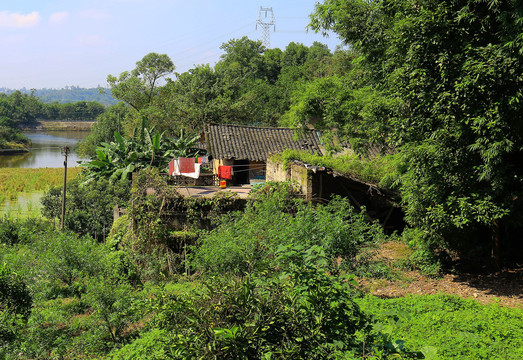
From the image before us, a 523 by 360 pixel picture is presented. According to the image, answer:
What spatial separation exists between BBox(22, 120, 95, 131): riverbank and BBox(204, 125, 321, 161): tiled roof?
84.3m

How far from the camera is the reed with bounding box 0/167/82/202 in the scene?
31.8m

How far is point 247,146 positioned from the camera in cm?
2130

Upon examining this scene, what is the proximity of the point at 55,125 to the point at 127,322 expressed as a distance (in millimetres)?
104821

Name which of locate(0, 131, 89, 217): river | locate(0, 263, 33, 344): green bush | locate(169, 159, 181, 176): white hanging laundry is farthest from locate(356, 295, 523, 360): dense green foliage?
locate(0, 131, 89, 217): river

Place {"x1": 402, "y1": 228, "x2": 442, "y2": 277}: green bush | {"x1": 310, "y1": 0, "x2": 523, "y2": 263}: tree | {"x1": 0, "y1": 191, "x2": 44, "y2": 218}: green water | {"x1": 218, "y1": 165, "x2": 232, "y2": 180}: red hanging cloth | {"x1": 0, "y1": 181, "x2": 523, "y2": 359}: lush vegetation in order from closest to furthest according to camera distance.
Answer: {"x1": 0, "y1": 181, "x2": 523, "y2": 359}: lush vegetation → {"x1": 310, "y1": 0, "x2": 523, "y2": 263}: tree → {"x1": 402, "y1": 228, "x2": 442, "y2": 277}: green bush → {"x1": 218, "y1": 165, "x2": 232, "y2": 180}: red hanging cloth → {"x1": 0, "y1": 191, "x2": 44, "y2": 218}: green water

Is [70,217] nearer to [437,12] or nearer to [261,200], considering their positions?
[261,200]

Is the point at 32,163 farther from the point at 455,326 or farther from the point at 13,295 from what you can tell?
the point at 455,326

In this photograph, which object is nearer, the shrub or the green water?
the shrub

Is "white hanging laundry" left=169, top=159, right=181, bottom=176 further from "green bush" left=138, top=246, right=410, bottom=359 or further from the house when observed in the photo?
"green bush" left=138, top=246, right=410, bottom=359

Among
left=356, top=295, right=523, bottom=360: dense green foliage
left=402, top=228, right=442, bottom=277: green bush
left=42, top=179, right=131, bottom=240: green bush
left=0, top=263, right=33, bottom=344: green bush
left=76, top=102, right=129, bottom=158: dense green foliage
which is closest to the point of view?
left=356, top=295, right=523, bottom=360: dense green foliage

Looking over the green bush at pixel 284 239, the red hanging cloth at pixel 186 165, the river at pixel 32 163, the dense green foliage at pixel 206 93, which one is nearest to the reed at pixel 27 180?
the river at pixel 32 163

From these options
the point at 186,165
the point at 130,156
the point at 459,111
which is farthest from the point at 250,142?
the point at 459,111

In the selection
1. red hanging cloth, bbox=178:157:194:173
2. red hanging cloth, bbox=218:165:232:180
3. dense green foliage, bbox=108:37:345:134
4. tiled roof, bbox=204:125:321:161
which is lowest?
red hanging cloth, bbox=218:165:232:180

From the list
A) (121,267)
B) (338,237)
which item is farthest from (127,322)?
(338,237)
